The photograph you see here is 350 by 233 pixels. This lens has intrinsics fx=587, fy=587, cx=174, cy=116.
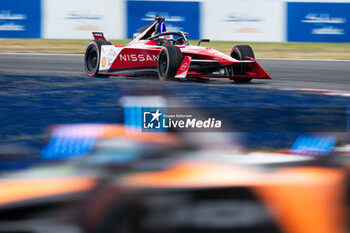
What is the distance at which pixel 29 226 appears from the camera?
1704mm

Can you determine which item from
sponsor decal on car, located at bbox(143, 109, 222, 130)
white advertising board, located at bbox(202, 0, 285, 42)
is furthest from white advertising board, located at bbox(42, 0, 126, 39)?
sponsor decal on car, located at bbox(143, 109, 222, 130)

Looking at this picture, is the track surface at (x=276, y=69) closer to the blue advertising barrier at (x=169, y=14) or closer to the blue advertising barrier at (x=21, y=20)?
the blue advertising barrier at (x=21, y=20)

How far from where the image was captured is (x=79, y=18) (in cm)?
1591

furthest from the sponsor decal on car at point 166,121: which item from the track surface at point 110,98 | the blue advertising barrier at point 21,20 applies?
the blue advertising barrier at point 21,20

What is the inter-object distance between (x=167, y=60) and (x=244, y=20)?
311 inches

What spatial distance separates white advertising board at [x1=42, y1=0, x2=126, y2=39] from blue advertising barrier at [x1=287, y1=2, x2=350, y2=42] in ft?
15.6

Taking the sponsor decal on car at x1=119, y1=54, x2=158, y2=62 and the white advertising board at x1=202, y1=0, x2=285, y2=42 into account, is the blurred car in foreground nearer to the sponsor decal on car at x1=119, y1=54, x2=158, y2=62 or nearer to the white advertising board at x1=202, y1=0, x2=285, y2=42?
the sponsor decal on car at x1=119, y1=54, x2=158, y2=62

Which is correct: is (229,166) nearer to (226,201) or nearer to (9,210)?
(226,201)

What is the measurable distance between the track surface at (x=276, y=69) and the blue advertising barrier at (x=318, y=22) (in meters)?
2.92

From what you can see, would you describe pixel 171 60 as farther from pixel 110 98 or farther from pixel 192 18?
pixel 192 18

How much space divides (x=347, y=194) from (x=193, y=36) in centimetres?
1445

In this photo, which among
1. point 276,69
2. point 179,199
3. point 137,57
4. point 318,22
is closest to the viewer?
point 179,199

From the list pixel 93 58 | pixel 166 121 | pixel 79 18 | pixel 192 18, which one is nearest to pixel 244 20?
pixel 192 18

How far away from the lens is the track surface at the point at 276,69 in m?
8.84
